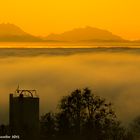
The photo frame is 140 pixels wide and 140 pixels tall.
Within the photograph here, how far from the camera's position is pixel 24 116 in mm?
58219

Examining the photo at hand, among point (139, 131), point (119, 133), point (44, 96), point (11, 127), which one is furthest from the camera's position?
point (44, 96)

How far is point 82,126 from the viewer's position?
5019 centimetres

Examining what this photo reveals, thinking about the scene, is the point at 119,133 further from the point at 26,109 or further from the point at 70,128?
the point at 26,109

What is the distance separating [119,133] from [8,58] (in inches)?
5728

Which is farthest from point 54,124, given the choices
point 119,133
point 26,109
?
point 26,109

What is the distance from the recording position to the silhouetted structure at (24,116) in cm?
4784

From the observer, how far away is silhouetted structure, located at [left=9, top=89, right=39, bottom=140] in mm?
47844

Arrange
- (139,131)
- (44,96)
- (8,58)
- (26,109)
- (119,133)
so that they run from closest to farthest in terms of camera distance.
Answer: (119,133) → (26,109) → (139,131) → (44,96) → (8,58)

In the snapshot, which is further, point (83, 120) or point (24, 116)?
point (24, 116)

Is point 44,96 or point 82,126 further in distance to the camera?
point 44,96

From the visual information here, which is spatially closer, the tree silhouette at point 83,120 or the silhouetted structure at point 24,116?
the silhouetted structure at point 24,116

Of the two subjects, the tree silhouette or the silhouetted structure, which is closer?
the silhouetted structure

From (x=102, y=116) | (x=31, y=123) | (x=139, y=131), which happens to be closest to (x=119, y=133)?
(x=102, y=116)

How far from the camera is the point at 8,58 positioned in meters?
197
